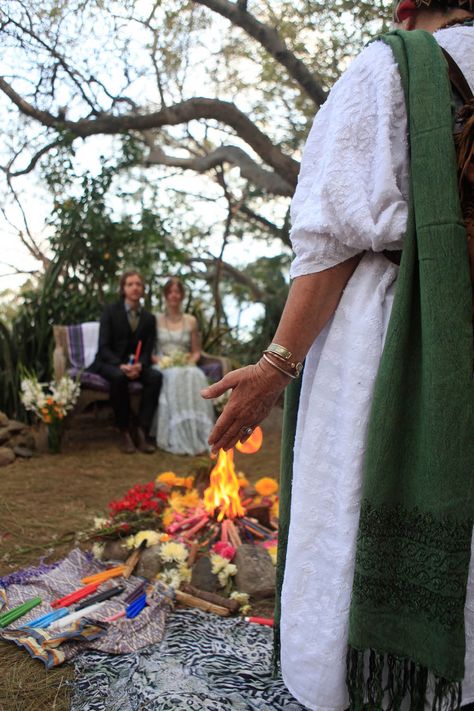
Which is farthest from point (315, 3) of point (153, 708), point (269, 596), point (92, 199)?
point (153, 708)

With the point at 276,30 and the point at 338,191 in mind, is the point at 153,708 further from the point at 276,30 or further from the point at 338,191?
the point at 276,30

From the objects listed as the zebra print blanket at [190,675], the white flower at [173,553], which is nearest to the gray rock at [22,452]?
the white flower at [173,553]

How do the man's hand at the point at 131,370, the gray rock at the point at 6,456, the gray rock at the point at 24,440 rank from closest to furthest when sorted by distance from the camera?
the gray rock at the point at 6,456 < the gray rock at the point at 24,440 < the man's hand at the point at 131,370

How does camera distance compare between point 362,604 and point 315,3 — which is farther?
point 315,3

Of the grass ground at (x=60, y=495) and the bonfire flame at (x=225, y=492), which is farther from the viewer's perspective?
the bonfire flame at (x=225, y=492)

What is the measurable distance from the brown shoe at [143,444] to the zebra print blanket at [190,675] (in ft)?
12.7

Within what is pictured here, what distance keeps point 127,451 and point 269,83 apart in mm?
5200

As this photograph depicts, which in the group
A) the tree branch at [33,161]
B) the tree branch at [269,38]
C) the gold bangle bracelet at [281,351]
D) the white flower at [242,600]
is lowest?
the white flower at [242,600]

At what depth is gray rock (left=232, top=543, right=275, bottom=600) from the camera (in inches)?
114

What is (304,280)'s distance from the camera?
1228mm

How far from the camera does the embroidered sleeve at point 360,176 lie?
3.80 ft

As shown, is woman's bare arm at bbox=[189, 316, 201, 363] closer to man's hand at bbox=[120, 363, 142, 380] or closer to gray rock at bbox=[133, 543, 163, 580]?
man's hand at bbox=[120, 363, 142, 380]

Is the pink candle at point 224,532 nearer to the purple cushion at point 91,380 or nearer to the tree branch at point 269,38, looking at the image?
the purple cushion at point 91,380

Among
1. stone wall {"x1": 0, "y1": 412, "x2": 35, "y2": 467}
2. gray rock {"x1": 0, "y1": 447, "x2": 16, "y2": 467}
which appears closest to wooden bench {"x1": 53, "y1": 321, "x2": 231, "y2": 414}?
stone wall {"x1": 0, "y1": 412, "x2": 35, "y2": 467}
